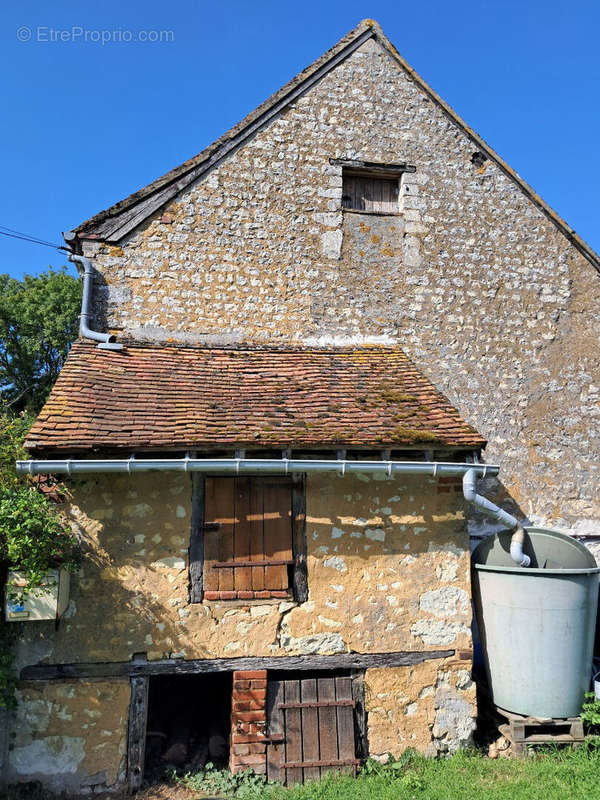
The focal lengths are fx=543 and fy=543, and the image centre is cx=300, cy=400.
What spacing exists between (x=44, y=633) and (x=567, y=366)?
7134mm

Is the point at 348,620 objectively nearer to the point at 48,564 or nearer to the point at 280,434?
the point at 280,434

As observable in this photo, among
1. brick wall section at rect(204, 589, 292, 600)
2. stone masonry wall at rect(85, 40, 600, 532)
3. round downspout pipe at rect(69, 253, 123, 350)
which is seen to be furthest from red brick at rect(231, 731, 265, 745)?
round downspout pipe at rect(69, 253, 123, 350)

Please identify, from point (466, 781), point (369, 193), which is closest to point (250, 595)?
point (466, 781)

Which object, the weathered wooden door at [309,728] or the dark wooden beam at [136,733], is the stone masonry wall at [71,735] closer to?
the dark wooden beam at [136,733]

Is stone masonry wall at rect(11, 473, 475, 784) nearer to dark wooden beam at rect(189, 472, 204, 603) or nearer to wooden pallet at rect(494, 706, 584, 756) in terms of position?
dark wooden beam at rect(189, 472, 204, 603)

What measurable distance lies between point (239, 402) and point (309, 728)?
3170 mm

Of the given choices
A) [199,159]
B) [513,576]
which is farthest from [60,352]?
[513,576]

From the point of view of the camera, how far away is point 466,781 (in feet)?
15.3

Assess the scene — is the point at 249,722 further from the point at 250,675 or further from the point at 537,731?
the point at 537,731

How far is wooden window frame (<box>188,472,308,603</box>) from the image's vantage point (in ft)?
16.6

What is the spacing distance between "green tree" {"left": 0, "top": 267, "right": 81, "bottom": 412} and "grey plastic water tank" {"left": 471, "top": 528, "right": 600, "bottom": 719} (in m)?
18.9

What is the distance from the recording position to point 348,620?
515cm

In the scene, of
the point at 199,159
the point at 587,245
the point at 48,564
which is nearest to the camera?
the point at 48,564

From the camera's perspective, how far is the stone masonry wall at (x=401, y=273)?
718 cm
